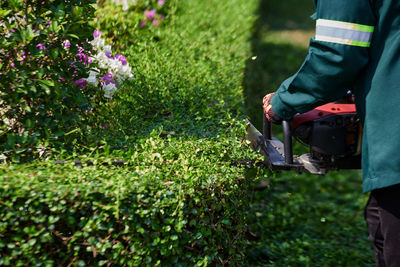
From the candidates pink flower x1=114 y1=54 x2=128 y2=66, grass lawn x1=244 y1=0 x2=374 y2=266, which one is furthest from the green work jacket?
pink flower x1=114 y1=54 x2=128 y2=66

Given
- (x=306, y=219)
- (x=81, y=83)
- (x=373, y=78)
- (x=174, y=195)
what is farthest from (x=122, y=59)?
(x=306, y=219)

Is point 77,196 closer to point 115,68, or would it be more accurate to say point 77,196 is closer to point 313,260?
point 115,68

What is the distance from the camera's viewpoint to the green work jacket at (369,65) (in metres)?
1.81

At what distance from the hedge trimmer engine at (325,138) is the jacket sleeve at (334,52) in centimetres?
24

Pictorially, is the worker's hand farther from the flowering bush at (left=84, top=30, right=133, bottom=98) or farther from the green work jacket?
the flowering bush at (left=84, top=30, right=133, bottom=98)

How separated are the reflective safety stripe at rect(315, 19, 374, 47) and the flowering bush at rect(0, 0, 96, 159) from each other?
4.00ft

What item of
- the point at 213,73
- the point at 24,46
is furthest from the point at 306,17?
the point at 24,46

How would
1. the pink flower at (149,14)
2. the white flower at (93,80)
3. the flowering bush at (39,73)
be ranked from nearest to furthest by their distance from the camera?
1. the flowering bush at (39,73)
2. the white flower at (93,80)
3. the pink flower at (149,14)

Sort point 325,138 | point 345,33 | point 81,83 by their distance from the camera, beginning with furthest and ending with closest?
point 81,83
point 325,138
point 345,33

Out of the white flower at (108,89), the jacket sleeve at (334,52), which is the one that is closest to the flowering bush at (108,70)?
the white flower at (108,89)

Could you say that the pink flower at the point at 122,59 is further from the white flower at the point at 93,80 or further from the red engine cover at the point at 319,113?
the red engine cover at the point at 319,113

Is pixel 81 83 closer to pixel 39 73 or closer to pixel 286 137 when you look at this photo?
pixel 39 73

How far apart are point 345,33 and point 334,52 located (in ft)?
0.32

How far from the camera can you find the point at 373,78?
1873mm
